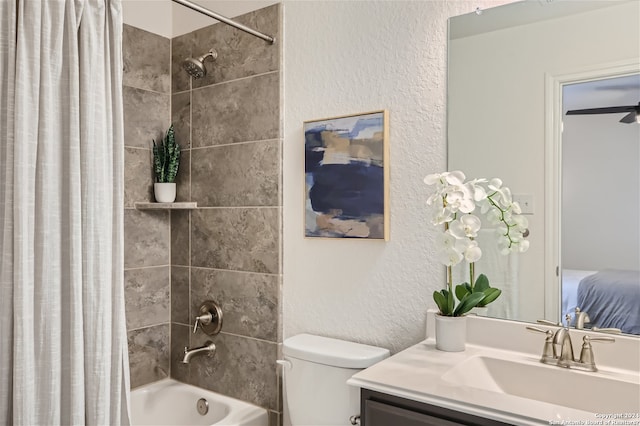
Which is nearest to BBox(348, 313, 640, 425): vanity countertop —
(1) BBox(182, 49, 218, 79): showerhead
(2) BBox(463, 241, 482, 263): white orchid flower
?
(2) BBox(463, 241, 482, 263): white orchid flower

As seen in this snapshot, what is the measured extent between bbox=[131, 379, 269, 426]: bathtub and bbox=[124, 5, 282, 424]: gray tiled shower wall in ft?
0.16

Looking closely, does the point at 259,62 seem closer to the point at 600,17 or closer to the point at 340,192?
the point at 340,192

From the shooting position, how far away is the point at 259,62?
7.05 feet

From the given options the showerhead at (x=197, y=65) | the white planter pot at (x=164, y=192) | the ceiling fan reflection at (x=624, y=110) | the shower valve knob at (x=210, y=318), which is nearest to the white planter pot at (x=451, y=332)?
the ceiling fan reflection at (x=624, y=110)

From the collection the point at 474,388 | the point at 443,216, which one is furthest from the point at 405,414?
the point at 443,216

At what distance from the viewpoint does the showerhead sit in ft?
7.21

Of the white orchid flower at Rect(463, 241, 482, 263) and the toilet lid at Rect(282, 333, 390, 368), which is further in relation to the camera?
the toilet lid at Rect(282, 333, 390, 368)

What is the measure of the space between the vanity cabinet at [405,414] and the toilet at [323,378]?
26 centimetres

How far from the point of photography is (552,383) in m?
1.38

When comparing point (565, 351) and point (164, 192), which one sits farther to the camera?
point (164, 192)

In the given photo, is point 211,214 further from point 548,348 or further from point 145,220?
point 548,348

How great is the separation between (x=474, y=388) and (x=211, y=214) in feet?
4.78

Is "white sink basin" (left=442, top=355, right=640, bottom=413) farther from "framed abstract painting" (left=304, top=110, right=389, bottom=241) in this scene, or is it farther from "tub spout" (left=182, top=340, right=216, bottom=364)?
"tub spout" (left=182, top=340, right=216, bottom=364)

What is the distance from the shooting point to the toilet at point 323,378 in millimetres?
1646
